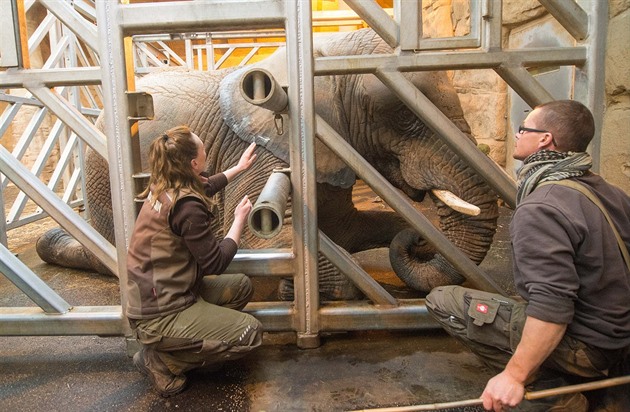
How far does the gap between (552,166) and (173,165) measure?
1.52 metres

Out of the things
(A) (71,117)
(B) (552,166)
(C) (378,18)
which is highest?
(C) (378,18)

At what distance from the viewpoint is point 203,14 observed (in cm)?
246

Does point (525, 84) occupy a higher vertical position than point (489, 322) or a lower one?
higher

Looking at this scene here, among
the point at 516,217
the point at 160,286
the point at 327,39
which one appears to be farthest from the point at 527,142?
the point at 327,39

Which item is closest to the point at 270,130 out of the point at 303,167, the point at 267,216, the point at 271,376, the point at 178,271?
the point at 303,167

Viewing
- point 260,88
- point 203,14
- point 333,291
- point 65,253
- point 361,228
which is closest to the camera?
point 260,88

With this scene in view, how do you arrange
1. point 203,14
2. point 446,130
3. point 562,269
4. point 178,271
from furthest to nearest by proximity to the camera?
point 446,130 → point 203,14 → point 178,271 → point 562,269

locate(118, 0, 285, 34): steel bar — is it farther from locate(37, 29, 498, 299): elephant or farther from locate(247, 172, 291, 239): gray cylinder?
locate(247, 172, 291, 239): gray cylinder

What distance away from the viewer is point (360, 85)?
11.1 ft

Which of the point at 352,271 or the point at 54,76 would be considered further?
the point at 352,271

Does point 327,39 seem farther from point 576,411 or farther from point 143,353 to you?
point 576,411

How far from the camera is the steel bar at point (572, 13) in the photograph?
2496 millimetres

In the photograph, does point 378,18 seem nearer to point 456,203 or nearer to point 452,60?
→ point 452,60

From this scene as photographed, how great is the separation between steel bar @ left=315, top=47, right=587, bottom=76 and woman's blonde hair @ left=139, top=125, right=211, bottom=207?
30.9 inches
